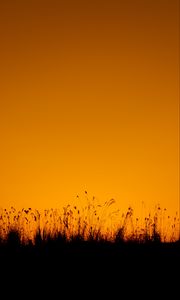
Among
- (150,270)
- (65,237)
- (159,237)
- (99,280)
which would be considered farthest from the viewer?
(159,237)

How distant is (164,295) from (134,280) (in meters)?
0.62

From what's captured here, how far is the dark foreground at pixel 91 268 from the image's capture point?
659 centimetres

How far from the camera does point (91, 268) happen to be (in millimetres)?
7250

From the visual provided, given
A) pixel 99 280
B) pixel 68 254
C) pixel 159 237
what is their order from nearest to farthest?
1. pixel 99 280
2. pixel 68 254
3. pixel 159 237

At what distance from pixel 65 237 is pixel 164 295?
275cm

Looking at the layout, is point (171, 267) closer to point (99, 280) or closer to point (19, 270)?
point (99, 280)

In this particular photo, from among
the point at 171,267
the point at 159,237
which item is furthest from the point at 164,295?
the point at 159,237

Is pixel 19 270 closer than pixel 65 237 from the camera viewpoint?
Yes

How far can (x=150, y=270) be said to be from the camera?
729cm

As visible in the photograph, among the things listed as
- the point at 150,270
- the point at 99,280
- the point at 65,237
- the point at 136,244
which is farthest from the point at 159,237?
the point at 99,280

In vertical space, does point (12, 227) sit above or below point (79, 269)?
above

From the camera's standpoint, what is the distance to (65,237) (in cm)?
879

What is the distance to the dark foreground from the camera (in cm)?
659

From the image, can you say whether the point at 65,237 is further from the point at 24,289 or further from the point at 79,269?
the point at 24,289
